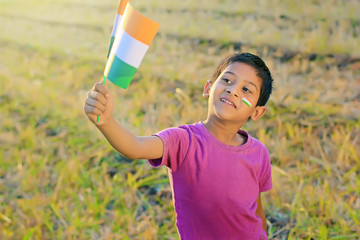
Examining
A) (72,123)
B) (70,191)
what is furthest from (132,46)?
(72,123)

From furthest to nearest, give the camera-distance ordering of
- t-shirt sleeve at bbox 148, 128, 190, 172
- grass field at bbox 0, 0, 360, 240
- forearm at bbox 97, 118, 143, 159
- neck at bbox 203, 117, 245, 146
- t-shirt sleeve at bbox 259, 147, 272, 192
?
grass field at bbox 0, 0, 360, 240 < t-shirt sleeve at bbox 259, 147, 272, 192 < neck at bbox 203, 117, 245, 146 < t-shirt sleeve at bbox 148, 128, 190, 172 < forearm at bbox 97, 118, 143, 159

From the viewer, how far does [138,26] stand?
1.07m

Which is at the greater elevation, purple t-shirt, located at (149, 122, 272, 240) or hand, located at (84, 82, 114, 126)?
hand, located at (84, 82, 114, 126)

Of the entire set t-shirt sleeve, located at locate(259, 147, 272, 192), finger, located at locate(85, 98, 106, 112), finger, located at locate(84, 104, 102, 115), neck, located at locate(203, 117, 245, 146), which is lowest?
t-shirt sleeve, located at locate(259, 147, 272, 192)

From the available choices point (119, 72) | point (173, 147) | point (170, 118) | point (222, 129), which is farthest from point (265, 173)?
point (170, 118)

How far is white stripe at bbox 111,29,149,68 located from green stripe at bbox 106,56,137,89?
0.03 ft

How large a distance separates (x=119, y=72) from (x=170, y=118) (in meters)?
2.08

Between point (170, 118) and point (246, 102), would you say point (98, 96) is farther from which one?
point (170, 118)

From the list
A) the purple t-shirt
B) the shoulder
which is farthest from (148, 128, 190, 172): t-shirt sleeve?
the shoulder

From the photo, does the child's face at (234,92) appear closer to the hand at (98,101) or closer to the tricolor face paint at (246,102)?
the tricolor face paint at (246,102)

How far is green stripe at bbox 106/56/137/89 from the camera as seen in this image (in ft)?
3.61

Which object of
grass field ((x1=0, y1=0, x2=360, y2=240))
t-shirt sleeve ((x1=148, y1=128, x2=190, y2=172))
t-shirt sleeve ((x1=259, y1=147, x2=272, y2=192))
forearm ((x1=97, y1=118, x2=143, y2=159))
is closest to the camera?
forearm ((x1=97, y1=118, x2=143, y2=159))

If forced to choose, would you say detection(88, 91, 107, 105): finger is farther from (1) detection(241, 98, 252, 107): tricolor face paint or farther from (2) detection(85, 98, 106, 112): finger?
(1) detection(241, 98, 252, 107): tricolor face paint

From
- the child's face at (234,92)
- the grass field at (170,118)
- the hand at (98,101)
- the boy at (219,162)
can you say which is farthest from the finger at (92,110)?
the grass field at (170,118)
